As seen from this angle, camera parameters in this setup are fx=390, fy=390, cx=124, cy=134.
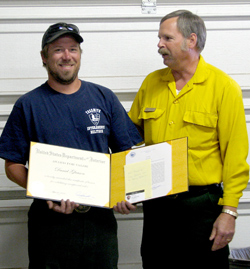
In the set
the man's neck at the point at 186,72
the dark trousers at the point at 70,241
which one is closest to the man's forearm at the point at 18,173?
the dark trousers at the point at 70,241

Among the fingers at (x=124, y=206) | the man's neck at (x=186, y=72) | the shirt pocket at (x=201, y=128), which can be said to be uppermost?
the man's neck at (x=186, y=72)

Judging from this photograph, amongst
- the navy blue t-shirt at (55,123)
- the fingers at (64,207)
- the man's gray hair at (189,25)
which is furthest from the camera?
the man's gray hair at (189,25)

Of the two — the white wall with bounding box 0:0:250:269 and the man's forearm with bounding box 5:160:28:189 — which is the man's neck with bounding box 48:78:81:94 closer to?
the man's forearm with bounding box 5:160:28:189

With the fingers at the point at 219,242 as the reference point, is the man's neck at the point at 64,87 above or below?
above

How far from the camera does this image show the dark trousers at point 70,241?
179cm

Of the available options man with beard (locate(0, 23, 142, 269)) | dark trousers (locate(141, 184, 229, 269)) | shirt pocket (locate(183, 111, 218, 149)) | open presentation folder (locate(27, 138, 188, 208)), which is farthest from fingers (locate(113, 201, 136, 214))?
shirt pocket (locate(183, 111, 218, 149))

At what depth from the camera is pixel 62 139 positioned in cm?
183

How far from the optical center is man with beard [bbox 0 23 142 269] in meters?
1.80

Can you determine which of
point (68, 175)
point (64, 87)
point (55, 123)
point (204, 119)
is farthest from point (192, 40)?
point (68, 175)

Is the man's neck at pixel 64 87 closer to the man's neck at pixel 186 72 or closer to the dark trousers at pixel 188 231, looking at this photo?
the man's neck at pixel 186 72

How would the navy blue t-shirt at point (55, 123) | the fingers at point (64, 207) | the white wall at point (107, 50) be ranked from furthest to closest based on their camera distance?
the white wall at point (107, 50)
the navy blue t-shirt at point (55, 123)
the fingers at point (64, 207)

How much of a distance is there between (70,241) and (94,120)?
0.58 metres

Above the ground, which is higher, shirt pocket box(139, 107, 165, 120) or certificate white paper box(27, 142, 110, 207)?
shirt pocket box(139, 107, 165, 120)

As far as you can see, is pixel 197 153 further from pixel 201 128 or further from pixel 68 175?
pixel 68 175
